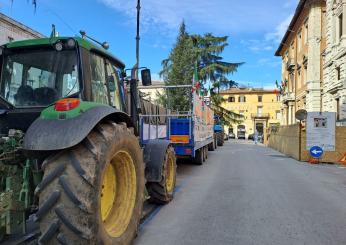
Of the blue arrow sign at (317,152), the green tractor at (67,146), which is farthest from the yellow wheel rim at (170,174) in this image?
the blue arrow sign at (317,152)

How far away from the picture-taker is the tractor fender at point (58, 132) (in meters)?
3.85

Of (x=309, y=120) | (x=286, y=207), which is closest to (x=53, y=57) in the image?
(x=286, y=207)

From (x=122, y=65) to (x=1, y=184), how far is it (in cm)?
299

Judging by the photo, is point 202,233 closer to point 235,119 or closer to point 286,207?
point 286,207

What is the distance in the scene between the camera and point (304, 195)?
30.7 feet

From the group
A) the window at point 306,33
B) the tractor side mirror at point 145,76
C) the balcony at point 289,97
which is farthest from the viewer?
the balcony at point 289,97

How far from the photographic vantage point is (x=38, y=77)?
497 centimetres

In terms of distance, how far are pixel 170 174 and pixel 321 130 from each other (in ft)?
41.9

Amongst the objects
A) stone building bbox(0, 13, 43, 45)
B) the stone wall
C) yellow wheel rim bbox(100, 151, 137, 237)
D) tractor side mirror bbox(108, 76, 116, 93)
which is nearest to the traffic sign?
the stone wall

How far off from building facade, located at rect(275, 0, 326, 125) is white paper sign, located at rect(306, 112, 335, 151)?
18.5m

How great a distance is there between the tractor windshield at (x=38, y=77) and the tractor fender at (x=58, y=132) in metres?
0.82

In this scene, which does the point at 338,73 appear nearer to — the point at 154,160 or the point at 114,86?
the point at 154,160

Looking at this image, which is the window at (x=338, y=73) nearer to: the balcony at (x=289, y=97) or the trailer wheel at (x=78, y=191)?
the balcony at (x=289, y=97)

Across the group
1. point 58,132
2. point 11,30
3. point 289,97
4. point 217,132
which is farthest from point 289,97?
point 58,132
